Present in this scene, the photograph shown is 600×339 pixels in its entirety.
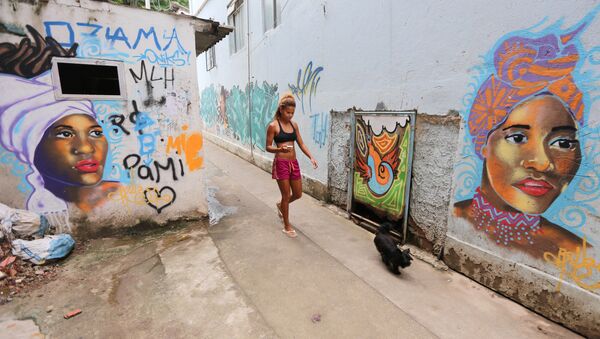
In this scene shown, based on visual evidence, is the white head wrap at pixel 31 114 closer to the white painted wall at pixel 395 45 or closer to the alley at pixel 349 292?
the alley at pixel 349 292

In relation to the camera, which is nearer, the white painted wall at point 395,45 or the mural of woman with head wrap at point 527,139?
the mural of woman with head wrap at point 527,139

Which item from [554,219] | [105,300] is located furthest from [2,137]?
[554,219]

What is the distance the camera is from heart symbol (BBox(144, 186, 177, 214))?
13.3 feet

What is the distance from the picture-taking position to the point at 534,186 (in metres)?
2.50

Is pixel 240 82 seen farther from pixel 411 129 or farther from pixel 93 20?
pixel 411 129

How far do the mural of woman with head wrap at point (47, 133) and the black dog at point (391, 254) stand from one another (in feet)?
11.5

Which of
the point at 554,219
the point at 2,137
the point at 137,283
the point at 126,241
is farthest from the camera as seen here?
the point at 126,241

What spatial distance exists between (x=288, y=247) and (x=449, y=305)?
6.14 ft

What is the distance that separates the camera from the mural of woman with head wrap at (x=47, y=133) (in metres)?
3.20

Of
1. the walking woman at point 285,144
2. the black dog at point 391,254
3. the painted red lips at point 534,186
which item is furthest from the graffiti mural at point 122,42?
the painted red lips at point 534,186

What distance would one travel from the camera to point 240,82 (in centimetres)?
986

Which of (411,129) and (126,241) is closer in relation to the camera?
(411,129)

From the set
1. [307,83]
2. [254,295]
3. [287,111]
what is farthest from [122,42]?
[254,295]

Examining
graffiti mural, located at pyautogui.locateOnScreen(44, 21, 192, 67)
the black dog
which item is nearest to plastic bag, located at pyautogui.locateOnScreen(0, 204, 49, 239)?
graffiti mural, located at pyautogui.locateOnScreen(44, 21, 192, 67)
